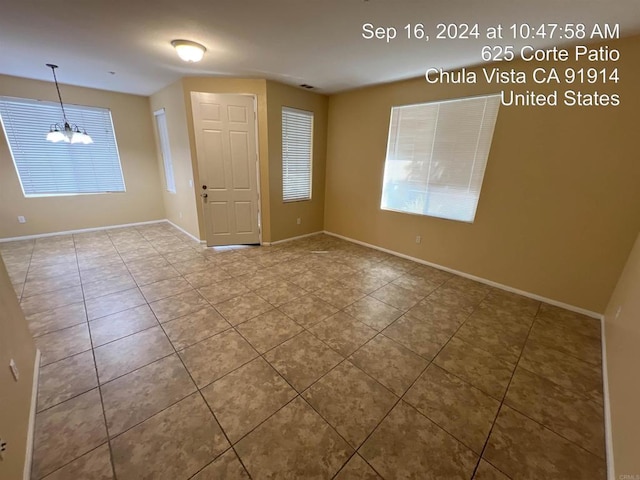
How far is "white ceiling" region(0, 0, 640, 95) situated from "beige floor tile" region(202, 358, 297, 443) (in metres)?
2.73

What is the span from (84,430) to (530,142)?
14.5ft

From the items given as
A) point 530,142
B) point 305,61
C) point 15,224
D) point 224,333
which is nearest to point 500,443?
point 224,333

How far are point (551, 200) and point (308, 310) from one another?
286 cm

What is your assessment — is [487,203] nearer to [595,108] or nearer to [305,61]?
[595,108]

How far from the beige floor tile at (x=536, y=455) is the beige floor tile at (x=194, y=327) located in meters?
2.13

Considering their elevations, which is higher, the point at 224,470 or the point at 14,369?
the point at 14,369

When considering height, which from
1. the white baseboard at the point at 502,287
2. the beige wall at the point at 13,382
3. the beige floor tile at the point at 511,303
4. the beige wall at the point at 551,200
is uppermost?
the beige wall at the point at 551,200

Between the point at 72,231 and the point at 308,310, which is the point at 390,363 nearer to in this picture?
the point at 308,310

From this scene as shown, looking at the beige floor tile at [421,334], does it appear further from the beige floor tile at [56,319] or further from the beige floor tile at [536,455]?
the beige floor tile at [56,319]

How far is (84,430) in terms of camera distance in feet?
4.76

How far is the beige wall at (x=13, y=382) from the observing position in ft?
3.73

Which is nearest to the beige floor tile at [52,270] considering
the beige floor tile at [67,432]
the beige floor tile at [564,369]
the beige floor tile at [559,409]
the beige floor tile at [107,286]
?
the beige floor tile at [107,286]

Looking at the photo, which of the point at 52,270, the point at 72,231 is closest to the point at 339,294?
the point at 52,270

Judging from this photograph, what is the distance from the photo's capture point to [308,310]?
2.67m
